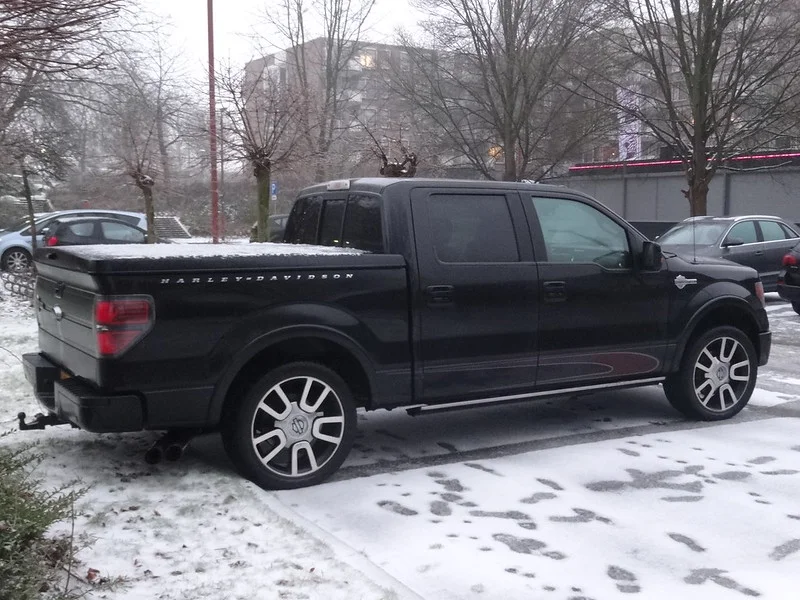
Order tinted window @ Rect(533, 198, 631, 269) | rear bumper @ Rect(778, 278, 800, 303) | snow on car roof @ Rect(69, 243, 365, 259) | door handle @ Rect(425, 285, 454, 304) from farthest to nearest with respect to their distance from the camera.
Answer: rear bumper @ Rect(778, 278, 800, 303) < tinted window @ Rect(533, 198, 631, 269) < door handle @ Rect(425, 285, 454, 304) < snow on car roof @ Rect(69, 243, 365, 259)

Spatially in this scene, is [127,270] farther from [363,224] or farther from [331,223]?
[331,223]

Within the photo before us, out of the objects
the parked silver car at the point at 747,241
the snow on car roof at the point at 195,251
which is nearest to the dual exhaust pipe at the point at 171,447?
the snow on car roof at the point at 195,251

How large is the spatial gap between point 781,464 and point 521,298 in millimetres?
2034

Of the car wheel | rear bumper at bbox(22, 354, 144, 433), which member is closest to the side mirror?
rear bumper at bbox(22, 354, 144, 433)

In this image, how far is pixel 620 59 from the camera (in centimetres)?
2170

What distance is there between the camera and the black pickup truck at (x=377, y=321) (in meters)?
5.12

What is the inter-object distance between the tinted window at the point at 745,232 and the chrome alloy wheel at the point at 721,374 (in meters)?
9.40

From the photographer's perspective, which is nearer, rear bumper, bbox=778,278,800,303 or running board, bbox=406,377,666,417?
running board, bbox=406,377,666,417

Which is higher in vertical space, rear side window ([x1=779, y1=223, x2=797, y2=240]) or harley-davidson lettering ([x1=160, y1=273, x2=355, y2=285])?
rear side window ([x1=779, y1=223, x2=797, y2=240])

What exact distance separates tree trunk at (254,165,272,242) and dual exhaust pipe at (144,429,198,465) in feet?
31.5

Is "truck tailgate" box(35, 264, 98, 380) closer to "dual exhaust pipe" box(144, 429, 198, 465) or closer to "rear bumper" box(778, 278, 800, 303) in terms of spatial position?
"dual exhaust pipe" box(144, 429, 198, 465)

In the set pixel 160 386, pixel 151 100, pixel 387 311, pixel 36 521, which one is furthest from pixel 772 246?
pixel 151 100

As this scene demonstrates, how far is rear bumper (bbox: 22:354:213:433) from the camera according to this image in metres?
5.02

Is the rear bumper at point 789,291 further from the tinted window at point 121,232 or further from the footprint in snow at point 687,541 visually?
the tinted window at point 121,232
